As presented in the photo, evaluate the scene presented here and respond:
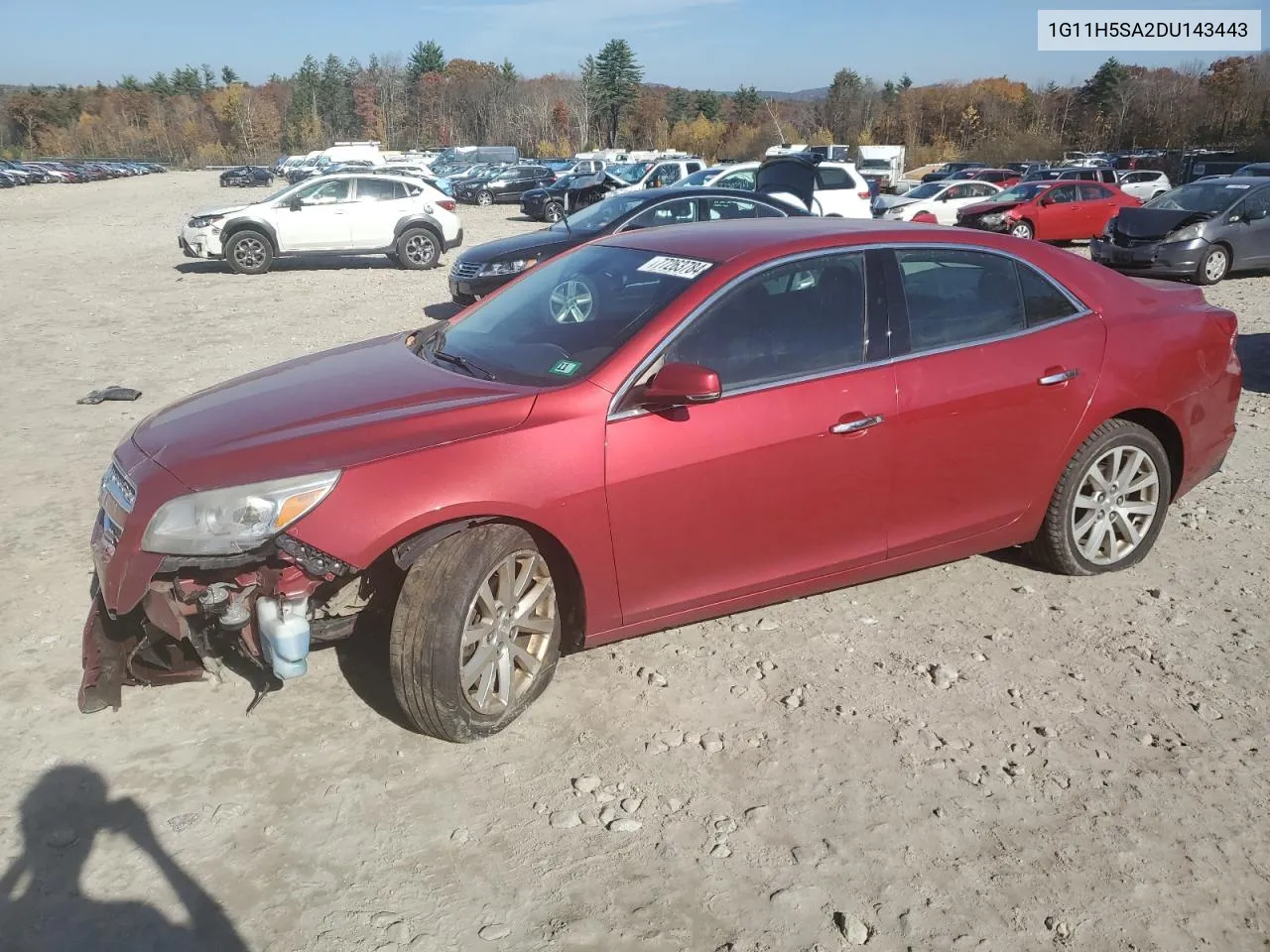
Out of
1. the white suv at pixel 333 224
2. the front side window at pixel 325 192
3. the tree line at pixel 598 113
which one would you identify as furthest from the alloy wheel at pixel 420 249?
the tree line at pixel 598 113

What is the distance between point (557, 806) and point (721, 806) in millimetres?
514

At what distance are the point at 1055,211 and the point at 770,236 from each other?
1788 cm

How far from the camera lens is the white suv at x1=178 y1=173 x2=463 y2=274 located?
1608cm

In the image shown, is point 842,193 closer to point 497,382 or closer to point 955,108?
point 497,382

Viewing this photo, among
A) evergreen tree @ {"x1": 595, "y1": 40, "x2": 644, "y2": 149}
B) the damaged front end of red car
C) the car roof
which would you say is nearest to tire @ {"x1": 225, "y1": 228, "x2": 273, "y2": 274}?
the car roof

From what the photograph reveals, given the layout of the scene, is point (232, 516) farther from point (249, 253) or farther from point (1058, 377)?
point (249, 253)

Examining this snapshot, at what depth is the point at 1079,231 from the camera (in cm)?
1977

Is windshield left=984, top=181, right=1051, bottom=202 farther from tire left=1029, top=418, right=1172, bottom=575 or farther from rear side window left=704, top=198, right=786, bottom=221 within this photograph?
tire left=1029, top=418, right=1172, bottom=575

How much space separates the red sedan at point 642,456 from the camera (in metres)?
3.11

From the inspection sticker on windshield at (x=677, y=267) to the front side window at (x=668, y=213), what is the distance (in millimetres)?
8102

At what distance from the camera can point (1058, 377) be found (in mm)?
4145

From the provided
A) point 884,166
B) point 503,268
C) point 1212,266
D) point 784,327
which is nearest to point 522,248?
point 503,268

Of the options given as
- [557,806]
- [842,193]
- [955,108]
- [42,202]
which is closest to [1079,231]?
[842,193]

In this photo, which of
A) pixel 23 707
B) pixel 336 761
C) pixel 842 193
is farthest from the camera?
pixel 842 193
